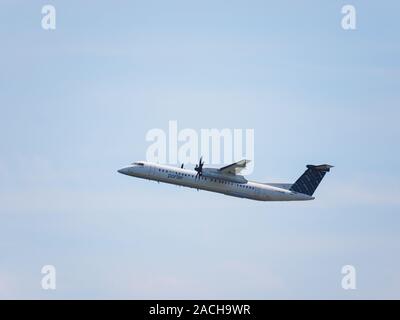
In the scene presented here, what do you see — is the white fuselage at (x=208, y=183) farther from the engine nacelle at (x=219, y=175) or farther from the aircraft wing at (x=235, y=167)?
the aircraft wing at (x=235, y=167)

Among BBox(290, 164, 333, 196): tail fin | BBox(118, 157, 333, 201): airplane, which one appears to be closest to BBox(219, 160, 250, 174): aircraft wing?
BBox(118, 157, 333, 201): airplane

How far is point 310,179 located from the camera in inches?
7274

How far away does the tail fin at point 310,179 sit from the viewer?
602ft

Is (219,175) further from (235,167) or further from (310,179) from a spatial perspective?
(310,179)

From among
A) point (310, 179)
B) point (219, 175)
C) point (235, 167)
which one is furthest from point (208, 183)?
point (310, 179)

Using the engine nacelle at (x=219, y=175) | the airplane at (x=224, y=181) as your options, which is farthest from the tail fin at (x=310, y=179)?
the engine nacelle at (x=219, y=175)

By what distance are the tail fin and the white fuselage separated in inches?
48.7
